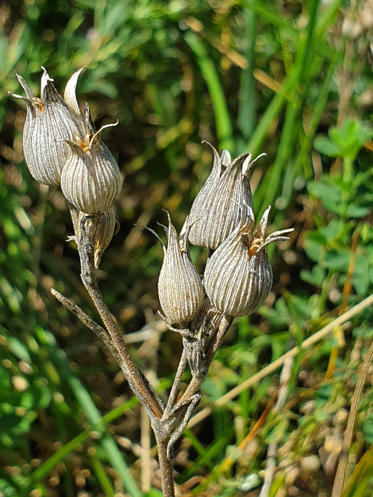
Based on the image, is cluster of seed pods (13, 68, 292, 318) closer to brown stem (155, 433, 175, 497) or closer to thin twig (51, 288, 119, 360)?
thin twig (51, 288, 119, 360)

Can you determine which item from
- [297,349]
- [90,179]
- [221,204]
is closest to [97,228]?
[90,179]

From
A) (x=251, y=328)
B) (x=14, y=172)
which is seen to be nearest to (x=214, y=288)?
(x=251, y=328)

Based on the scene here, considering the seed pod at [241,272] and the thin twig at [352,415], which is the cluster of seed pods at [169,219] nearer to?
the seed pod at [241,272]

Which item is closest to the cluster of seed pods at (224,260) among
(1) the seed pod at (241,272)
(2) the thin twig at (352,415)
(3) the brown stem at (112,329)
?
(1) the seed pod at (241,272)

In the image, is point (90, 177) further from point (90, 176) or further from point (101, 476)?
point (101, 476)

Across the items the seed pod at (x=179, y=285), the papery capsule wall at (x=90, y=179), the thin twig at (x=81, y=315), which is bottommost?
the thin twig at (x=81, y=315)

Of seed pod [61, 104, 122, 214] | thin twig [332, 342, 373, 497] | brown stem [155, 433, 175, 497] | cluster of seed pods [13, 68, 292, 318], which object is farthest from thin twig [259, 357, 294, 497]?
seed pod [61, 104, 122, 214]

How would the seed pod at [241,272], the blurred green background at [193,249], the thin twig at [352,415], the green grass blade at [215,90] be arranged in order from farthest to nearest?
the green grass blade at [215,90], the blurred green background at [193,249], the thin twig at [352,415], the seed pod at [241,272]
